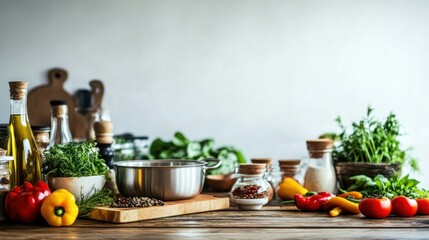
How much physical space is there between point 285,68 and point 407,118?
0.86 meters

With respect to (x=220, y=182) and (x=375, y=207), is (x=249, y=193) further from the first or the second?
(x=220, y=182)

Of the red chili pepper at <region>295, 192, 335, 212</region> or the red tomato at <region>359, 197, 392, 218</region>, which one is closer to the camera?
the red tomato at <region>359, 197, 392, 218</region>

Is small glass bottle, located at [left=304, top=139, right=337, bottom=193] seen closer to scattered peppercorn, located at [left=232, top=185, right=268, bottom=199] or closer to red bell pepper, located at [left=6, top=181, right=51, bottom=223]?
scattered peppercorn, located at [left=232, top=185, right=268, bottom=199]

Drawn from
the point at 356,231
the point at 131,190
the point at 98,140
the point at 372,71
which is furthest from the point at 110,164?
the point at 372,71

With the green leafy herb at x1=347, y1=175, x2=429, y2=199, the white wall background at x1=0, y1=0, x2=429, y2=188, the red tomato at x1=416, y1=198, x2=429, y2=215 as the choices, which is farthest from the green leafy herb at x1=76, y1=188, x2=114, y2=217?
the white wall background at x1=0, y1=0, x2=429, y2=188

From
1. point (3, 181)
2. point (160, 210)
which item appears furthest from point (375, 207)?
point (3, 181)

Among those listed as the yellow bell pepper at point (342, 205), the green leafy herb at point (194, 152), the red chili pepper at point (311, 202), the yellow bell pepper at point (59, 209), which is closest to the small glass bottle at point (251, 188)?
the red chili pepper at point (311, 202)

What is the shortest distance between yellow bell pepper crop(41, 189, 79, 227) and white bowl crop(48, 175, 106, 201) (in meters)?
0.15

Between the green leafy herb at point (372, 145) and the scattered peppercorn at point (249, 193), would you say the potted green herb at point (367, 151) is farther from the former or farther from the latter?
the scattered peppercorn at point (249, 193)

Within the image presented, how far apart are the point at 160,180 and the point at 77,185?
0.29 m

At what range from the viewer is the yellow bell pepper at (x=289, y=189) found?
2.53 metres

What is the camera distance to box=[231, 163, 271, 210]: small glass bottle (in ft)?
7.48

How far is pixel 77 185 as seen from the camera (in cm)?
211

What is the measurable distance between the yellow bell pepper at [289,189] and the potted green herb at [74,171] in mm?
776
